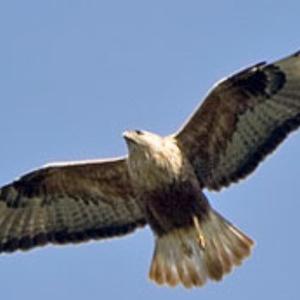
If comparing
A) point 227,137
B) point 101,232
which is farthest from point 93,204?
point 227,137

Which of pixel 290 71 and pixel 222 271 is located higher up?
pixel 290 71

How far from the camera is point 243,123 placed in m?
18.8

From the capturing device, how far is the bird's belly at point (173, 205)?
18.3m

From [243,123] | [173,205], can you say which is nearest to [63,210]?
[173,205]

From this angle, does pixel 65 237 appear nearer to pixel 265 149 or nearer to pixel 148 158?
pixel 148 158

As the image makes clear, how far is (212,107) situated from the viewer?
18516 millimetres

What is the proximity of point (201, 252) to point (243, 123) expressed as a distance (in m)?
1.26

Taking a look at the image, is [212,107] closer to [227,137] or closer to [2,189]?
[227,137]

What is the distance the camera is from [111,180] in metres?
19.0

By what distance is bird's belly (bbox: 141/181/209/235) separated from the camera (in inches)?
722

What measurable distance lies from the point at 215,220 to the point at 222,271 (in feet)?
1.60

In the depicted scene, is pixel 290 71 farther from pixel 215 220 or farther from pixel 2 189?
pixel 2 189

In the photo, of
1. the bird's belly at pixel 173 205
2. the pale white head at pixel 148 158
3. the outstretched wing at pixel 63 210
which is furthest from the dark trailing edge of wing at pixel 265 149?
the outstretched wing at pixel 63 210

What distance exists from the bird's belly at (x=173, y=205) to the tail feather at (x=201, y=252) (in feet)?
0.29
